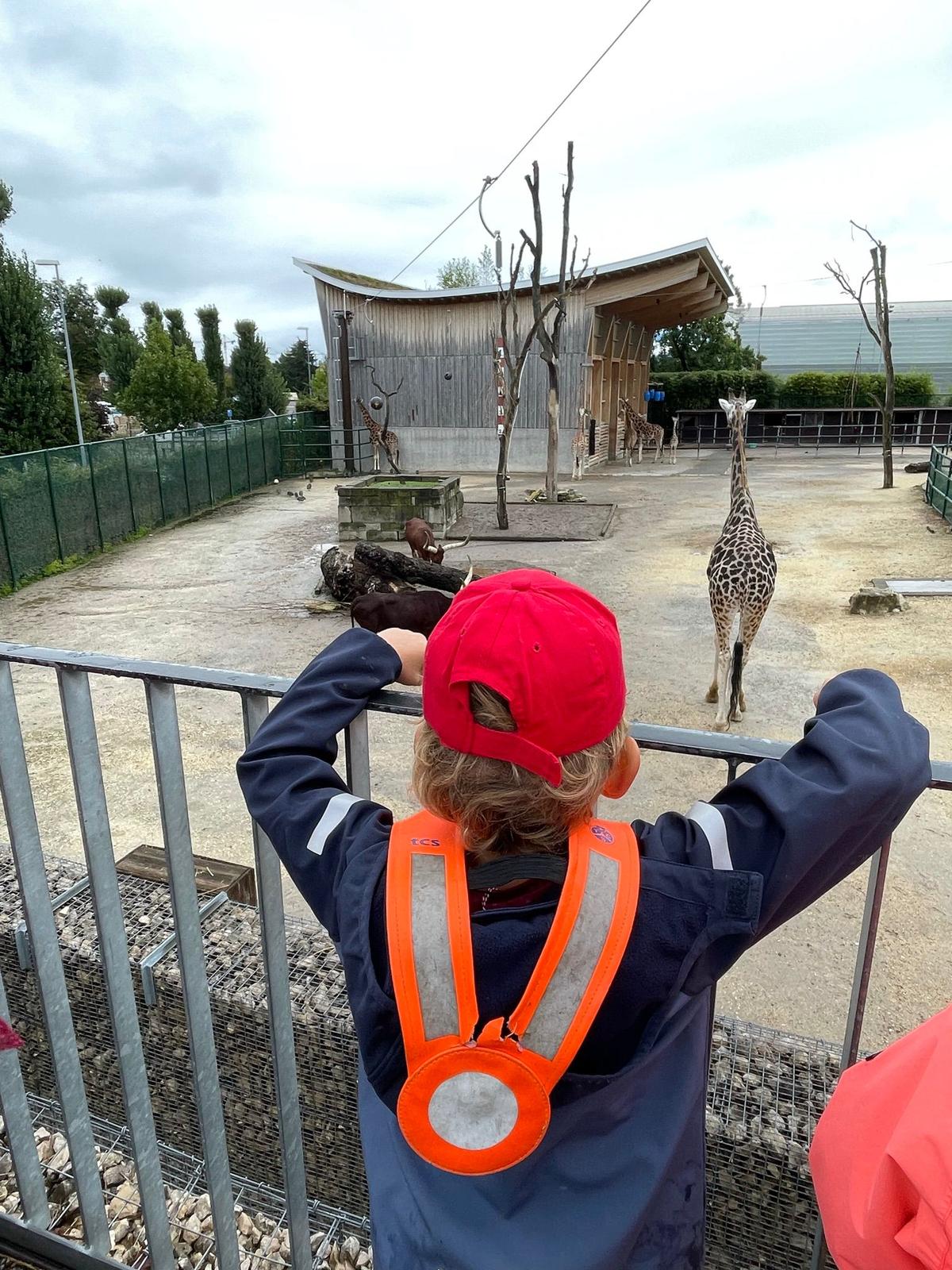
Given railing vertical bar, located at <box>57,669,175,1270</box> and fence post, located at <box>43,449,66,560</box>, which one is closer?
railing vertical bar, located at <box>57,669,175,1270</box>

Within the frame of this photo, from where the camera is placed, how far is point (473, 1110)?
920 mm

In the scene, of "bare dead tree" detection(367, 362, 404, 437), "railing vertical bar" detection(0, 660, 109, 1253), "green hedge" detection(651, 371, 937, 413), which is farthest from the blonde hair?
"green hedge" detection(651, 371, 937, 413)

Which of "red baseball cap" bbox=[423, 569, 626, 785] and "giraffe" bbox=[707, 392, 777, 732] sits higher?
"red baseball cap" bbox=[423, 569, 626, 785]

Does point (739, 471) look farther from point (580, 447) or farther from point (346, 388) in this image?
point (346, 388)

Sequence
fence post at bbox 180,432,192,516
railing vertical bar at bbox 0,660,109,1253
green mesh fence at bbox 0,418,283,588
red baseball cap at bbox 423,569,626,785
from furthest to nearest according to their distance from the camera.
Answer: fence post at bbox 180,432,192,516 → green mesh fence at bbox 0,418,283,588 → railing vertical bar at bbox 0,660,109,1253 → red baseball cap at bbox 423,569,626,785

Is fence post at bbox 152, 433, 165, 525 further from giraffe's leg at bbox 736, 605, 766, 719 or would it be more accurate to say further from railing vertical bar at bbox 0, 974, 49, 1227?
railing vertical bar at bbox 0, 974, 49, 1227

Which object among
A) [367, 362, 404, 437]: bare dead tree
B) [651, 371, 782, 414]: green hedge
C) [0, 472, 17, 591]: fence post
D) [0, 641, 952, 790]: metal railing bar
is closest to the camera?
[0, 641, 952, 790]: metal railing bar

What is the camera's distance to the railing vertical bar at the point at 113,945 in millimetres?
1465

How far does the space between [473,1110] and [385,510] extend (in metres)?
12.4

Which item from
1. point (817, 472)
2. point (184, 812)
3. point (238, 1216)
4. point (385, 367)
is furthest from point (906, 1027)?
point (385, 367)

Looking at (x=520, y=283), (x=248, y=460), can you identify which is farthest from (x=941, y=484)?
(x=248, y=460)

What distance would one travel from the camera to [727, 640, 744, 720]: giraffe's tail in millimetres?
5988

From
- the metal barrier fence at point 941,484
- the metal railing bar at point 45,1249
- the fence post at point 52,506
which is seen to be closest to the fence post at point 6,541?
the fence post at point 52,506

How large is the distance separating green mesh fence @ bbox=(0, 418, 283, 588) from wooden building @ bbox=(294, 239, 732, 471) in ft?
14.7
